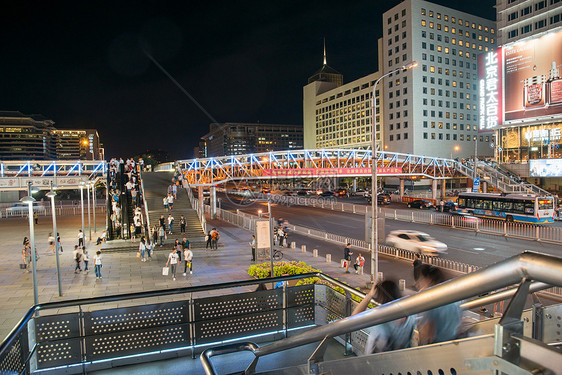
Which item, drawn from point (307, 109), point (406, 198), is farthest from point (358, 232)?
point (307, 109)

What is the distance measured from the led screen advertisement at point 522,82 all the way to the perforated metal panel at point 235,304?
57619 millimetres

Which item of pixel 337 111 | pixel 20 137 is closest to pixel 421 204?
pixel 337 111

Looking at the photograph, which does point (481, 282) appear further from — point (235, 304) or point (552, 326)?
point (235, 304)

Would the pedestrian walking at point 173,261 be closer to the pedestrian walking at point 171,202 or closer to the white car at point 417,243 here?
the pedestrian walking at point 171,202

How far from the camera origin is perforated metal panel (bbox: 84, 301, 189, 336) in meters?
5.91

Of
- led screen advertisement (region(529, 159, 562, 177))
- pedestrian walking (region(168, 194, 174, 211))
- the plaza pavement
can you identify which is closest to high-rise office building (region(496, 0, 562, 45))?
led screen advertisement (region(529, 159, 562, 177))

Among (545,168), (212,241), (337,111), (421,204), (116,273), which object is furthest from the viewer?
(337,111)

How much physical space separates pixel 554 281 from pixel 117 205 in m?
33.5

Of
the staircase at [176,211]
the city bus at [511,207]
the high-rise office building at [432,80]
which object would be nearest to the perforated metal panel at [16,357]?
the staircase at [176,211]

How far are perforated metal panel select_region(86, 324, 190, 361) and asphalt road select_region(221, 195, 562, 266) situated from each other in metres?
18.8

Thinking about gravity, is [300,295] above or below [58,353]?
above

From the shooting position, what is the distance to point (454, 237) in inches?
1112

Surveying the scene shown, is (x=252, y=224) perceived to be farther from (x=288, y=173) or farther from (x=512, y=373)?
(x=512, y=373)

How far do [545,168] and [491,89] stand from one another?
47.9ft
